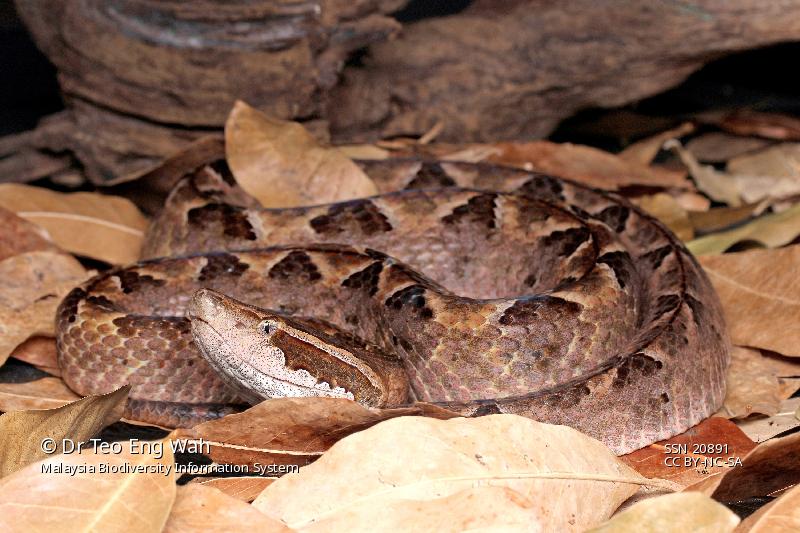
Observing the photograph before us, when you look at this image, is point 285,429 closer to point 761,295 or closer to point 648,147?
point 761,295

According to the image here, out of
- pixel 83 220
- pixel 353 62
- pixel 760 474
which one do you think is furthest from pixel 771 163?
pixel 83 220

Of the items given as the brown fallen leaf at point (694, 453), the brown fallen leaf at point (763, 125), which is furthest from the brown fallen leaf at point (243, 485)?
the brown fallen leaf at point (763, 125)

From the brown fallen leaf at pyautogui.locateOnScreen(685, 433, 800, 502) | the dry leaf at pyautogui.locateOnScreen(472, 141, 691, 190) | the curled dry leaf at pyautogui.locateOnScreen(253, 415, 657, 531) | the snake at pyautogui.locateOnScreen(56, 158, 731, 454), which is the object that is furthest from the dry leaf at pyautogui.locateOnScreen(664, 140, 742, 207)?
the curled dry leaf at pyautogui.locateOnScreen(253, 415, 657, 531)

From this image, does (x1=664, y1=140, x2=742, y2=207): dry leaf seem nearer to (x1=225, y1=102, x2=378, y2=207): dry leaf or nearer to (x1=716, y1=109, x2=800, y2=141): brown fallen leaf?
(x1=716, y1=109, x2=800, y2=141): brown fallen leaf

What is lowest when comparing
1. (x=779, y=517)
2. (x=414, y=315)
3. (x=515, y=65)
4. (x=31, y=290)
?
(x=31, y=290)

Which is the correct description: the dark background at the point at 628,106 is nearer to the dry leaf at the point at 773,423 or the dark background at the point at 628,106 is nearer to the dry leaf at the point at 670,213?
the dry leaf at the point at 670,213

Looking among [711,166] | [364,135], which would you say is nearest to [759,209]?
[711,166]

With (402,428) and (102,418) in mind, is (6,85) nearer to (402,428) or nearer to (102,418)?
(102,418)
